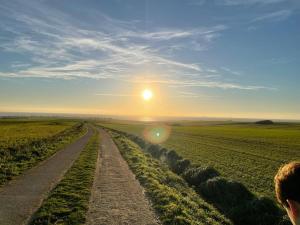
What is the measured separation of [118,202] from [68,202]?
77.5 inches

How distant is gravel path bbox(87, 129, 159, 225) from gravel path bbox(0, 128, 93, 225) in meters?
2.11

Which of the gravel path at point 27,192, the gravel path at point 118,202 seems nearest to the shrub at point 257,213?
the gravel path at point 118,202

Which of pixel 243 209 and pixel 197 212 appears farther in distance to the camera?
pixel 243 209

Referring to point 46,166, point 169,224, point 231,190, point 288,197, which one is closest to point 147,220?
point 169,224

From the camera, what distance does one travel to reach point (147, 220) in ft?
37.6

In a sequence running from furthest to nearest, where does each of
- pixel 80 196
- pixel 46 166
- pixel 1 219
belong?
pixel 46 166 < pixel 80 196 < pixel 1 219

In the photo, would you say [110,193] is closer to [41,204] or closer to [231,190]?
[41,204]

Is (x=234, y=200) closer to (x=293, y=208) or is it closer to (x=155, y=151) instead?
(x=293, y=208)

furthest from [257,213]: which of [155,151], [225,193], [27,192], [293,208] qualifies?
[155,151]

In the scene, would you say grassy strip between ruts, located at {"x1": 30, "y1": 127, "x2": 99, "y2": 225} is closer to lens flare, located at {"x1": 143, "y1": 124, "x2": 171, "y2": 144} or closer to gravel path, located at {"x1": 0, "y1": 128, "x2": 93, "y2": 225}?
gravel path, located at {"x1": 0, "y1": 128, "x2": 93, "y2": 225}

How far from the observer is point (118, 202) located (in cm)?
1369

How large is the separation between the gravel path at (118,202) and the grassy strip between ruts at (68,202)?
335 mm

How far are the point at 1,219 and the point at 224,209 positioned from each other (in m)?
9.44

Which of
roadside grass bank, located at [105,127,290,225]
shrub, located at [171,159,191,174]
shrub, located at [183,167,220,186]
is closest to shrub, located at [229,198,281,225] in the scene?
roadside grass bank, located at [105,127,290,225]
